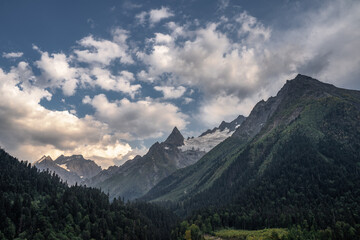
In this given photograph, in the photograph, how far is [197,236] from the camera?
18912 cm

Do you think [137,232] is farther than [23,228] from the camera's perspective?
Yes

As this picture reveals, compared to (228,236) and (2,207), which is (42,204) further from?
(228,236)

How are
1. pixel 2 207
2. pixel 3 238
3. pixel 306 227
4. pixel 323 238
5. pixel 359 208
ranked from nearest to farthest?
pixel 3 238 < pixel 323 238 < pixel 2 207 < pixel 306 227 < pixel 359 208

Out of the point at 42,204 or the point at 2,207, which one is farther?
the point at 42,204

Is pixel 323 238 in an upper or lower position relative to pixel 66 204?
lower

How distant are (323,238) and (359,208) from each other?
207 feet

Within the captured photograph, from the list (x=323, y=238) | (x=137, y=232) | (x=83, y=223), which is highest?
(x=83, y=223)

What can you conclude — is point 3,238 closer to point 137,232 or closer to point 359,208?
point 137,232

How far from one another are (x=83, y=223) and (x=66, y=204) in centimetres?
2237

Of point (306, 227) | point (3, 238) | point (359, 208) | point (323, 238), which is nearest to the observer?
point (3, 238)

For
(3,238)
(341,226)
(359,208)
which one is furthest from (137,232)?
(359,208)

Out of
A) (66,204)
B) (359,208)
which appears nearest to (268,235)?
(359,208)

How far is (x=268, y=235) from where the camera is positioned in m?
168

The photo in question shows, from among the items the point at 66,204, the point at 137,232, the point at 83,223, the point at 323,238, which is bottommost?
the point at 323,238
